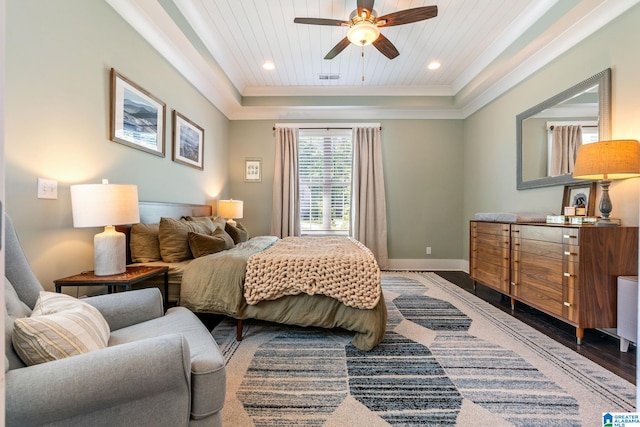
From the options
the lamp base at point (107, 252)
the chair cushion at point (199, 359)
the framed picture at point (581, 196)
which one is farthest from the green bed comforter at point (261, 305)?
the framed picture at point (581, 196)

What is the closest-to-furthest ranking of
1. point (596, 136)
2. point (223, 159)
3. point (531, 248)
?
point (596, 136)
point (531, 248)
point (223, 159)

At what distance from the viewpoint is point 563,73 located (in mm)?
2695

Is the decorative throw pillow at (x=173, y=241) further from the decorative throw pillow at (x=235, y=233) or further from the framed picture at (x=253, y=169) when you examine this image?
the framed picture at (x=253, y=169)

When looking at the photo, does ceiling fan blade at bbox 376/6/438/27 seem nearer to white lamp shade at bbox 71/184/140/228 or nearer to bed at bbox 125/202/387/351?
bed at bbox 125/202/387/351

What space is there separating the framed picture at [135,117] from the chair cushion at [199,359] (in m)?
1.55

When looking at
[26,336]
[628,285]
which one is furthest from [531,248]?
[26,336]

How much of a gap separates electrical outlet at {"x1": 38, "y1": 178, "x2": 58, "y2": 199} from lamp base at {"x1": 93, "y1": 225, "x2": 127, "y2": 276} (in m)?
0.33

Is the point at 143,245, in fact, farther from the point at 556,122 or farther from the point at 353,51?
the point at 556,122

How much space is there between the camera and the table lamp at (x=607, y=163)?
76.0 inches

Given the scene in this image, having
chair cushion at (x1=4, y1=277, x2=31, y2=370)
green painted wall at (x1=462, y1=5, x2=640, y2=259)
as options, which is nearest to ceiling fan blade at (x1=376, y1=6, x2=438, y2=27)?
green painted wall at (x1=462, y1=5, x2=640, y2=259)

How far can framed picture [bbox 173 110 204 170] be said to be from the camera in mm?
3006

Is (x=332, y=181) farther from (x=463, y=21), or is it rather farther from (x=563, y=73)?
(x=563, y=73)

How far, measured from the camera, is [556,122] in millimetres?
2781

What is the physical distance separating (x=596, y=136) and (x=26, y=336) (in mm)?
3715
